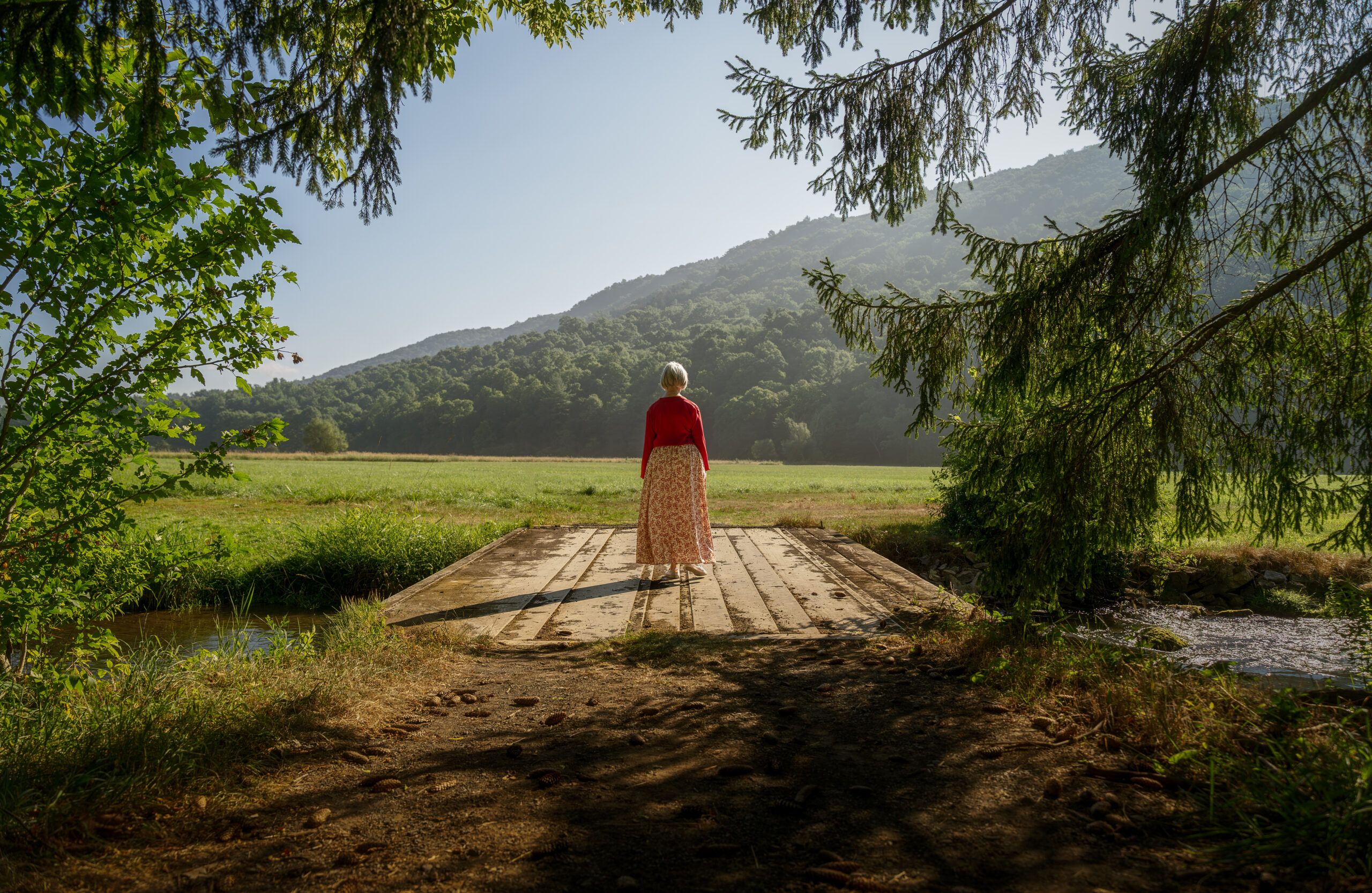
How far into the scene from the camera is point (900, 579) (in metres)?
6.25

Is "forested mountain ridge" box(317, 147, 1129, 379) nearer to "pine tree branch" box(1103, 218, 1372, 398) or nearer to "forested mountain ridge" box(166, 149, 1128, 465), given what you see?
"forested mountain ridge" box(166, 149, 1128, 465)

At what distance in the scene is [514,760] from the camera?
2.74 meters

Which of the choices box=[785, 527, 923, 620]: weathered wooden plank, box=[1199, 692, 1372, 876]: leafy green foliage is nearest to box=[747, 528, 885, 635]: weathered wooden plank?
box=[785, 527, 923, 620]: weathered wooden plank

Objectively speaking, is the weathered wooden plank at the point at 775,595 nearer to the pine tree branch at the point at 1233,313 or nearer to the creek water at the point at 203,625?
the pine tree branch at the point at 1233,313

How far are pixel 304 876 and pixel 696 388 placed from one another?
84.9m

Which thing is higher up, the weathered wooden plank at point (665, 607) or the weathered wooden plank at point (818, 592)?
the weathered wooden plank at point (665, 607)

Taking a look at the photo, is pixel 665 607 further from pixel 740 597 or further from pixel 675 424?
pixel 675 424

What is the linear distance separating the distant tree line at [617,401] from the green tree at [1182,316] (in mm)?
63428

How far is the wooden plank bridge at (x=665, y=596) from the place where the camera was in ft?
15.6

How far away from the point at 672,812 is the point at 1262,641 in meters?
8.37

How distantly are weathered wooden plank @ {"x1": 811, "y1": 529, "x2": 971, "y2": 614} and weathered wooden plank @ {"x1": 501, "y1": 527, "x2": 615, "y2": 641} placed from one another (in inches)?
112

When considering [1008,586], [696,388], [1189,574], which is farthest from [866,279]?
[1008,586]

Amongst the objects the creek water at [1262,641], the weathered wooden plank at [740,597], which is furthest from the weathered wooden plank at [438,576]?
the creek water at [1262,641]

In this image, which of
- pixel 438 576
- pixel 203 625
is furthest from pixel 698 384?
pixel 438 576
